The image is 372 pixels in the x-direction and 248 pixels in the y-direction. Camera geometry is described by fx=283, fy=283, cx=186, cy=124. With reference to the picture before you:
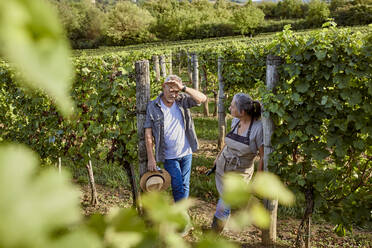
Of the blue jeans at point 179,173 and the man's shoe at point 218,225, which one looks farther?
the blue jeans at point 179,173

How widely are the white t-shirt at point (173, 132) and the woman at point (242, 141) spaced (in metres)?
0.55

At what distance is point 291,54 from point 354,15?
3926 cm

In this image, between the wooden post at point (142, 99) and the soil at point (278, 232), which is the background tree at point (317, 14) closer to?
the soil at point (278, 232)

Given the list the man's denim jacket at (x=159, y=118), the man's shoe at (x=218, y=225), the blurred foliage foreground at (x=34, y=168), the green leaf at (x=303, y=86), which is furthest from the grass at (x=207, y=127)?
the blurred foliage foreground at (x=34, y=168)

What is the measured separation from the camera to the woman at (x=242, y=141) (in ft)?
10.7

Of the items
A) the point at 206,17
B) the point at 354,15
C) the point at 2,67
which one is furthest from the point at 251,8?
the point at 2,67

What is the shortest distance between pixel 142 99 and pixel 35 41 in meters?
3.35

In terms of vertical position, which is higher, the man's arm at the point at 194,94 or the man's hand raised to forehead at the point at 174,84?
the man's hand raised to forehead at the point at 174,84

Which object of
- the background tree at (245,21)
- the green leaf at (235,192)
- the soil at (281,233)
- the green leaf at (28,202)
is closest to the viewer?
the green leaf at (28,202)

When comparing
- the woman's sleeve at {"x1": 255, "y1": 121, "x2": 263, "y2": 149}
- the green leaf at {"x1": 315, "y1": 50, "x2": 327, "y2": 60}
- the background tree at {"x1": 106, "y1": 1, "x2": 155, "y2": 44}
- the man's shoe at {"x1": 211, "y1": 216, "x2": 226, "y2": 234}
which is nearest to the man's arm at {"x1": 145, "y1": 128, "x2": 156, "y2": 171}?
the man's shoe at {"x1": 211, "y1": 216, "x2": 226, "y2": 234}

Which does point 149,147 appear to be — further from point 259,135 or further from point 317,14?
point 317,14

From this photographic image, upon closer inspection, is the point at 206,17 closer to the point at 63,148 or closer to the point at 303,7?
the point at 303,7

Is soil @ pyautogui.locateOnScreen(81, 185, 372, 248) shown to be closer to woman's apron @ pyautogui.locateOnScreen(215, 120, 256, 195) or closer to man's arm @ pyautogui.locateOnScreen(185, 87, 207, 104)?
woman's apron @ pyautogui.locateOnScreen(215, 120, 256, 195)

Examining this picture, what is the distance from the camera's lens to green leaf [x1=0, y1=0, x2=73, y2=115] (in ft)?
0.79
